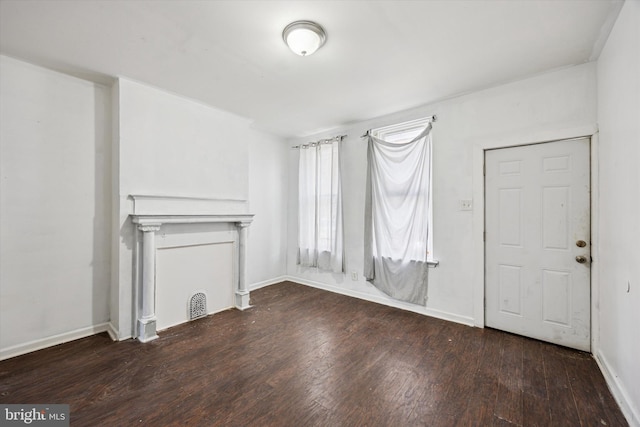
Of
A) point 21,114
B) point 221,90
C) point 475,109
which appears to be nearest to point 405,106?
point 475,109

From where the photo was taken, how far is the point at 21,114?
235cm

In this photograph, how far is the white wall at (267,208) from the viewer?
14.2ft

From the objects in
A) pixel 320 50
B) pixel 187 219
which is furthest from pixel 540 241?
pixel 187 219

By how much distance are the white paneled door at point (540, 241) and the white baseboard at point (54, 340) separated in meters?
4.03

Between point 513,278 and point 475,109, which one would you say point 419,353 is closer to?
point 513,278

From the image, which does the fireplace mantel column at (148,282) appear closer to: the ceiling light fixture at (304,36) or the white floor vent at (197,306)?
the white floor vent at (197,306)

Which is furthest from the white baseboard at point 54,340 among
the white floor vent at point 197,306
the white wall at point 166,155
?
the white floor vent at point 197,306

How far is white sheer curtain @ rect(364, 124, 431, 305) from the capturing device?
3.23 metres

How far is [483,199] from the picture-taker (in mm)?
2861

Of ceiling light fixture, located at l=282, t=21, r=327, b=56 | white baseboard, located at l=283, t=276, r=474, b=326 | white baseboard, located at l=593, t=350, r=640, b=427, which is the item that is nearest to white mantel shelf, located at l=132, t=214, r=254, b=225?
white baseboard, located at l=283, t=276, r=474, b=326

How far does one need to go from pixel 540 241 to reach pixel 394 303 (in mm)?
1757

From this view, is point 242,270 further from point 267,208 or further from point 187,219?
point 267,208

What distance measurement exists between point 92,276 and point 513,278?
14.2 feet

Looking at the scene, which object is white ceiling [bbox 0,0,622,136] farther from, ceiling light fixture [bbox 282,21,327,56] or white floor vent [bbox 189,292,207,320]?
white floor vent [bbox 189,292,207,320]
